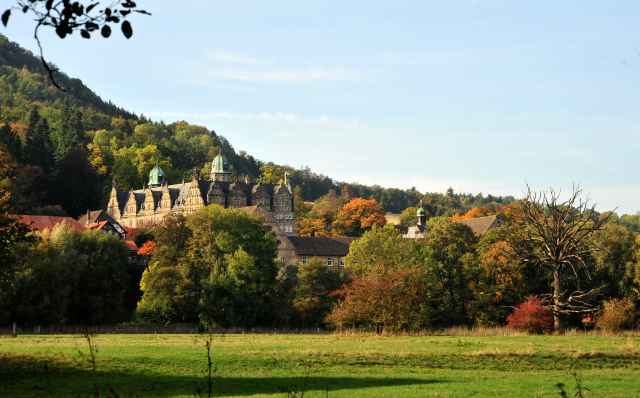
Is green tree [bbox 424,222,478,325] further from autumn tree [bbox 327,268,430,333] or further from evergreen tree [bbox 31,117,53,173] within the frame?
evergreen tree [bbox 31,117,53,173]

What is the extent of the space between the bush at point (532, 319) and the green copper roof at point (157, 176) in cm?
10014

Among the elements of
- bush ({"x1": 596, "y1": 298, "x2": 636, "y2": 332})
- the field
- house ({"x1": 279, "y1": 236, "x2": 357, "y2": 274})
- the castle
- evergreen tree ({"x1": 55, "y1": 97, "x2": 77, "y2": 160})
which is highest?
evergreen tree ({"x1": 55, "y1": 97, "x2": 77, "y2": 160})

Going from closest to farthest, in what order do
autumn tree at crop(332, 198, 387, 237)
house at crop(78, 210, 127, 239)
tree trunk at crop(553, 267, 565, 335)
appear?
tree trunk at crop(553, 267, 565, 335) < house at crop(78, 210, 127, 239) < autumn tree at crop(332, 198, 387, 237)

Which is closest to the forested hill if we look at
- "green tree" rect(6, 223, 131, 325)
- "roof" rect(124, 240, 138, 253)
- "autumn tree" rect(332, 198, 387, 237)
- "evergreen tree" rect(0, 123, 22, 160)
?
"evergreen tree" rect(0, 123, 22, 160)

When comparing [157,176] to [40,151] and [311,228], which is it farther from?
[311,228]

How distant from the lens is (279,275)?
6950cm

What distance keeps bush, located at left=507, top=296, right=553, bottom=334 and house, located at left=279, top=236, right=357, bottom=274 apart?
39.9 meters

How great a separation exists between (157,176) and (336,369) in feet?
391

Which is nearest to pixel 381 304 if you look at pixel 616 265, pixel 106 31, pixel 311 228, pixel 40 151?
pixel 616 265

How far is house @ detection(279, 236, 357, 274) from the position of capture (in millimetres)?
89188

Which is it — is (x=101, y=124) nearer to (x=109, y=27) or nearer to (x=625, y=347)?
(x=625, y=347)

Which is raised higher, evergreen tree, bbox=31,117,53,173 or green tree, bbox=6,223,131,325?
evergreen tree, bbox=31,117,53,173

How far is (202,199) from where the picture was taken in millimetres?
118000

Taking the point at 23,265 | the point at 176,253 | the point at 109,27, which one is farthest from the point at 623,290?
the point at 109,27
